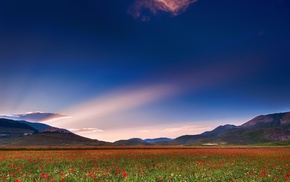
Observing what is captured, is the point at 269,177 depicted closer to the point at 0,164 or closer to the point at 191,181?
the point at 191,181

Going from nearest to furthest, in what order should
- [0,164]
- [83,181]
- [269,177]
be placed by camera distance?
1. [83,181]
2. [269,177]
3. [0,164]

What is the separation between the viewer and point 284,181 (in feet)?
47.7

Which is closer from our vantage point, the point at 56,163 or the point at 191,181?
the point at 191,181

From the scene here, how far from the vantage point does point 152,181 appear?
13.4 metres

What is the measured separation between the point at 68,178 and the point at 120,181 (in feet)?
10.6

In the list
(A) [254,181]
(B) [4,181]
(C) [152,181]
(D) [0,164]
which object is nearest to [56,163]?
(D) [0,164]

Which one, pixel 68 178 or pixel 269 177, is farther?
pixel 269 177

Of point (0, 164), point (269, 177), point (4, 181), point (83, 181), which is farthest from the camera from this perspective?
point (0, 164)

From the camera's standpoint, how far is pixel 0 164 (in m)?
24.8

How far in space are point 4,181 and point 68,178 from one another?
360cm

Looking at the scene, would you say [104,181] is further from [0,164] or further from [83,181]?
[0,164]

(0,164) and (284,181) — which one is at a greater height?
(0,164)

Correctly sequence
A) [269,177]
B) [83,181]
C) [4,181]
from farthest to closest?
[269,177]
[4,181]
[83,181]

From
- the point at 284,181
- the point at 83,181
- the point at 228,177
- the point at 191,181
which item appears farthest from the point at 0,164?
the point at 284,181
